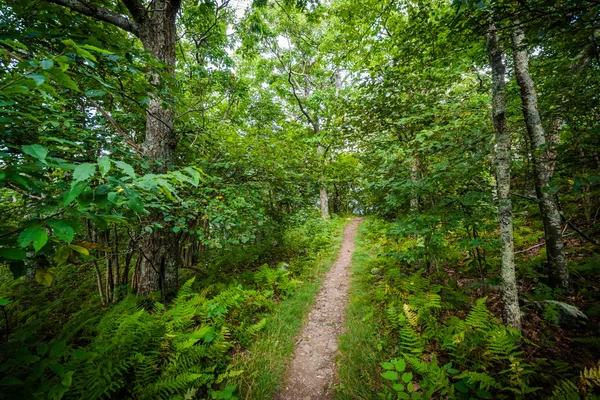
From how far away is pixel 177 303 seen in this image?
4312 mm

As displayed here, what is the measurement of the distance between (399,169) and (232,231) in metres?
4.01

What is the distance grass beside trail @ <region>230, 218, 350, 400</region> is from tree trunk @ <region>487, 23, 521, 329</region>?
3.66 meters

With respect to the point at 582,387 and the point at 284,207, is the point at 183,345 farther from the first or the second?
the point at 284,207

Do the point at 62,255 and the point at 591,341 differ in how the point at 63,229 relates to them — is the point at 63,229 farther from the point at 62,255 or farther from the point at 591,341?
the point at 591,341

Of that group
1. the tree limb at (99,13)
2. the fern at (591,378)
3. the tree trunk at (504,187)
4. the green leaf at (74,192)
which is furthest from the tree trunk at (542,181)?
the tree limb at (99,13)

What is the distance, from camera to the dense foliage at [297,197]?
2.23m

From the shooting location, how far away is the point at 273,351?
388cm

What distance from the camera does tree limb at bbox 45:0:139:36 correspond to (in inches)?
141

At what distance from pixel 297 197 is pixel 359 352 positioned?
3941 mm

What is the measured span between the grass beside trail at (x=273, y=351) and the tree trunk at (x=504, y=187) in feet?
12.0

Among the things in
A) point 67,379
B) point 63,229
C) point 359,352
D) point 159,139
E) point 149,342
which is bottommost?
point 359,352

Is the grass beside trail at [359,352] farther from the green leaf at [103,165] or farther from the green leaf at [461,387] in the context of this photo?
the green leaf at [103,165]

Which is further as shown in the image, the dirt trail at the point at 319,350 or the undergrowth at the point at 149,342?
the dirt trail at the point at 319,350

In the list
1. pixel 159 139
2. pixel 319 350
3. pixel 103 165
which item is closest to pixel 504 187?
pixel 319 350
